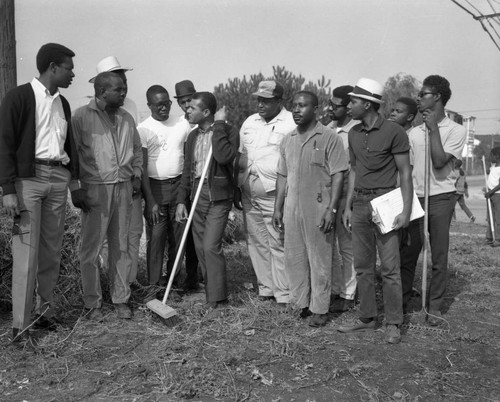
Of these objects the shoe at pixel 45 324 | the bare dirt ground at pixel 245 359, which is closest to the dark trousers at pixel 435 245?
the bare dirt ground at pixel 245 359

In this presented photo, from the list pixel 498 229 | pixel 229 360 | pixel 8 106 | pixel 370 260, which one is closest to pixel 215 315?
pixel 229 360

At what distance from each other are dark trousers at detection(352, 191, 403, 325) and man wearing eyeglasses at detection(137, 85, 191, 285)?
2031 millimetres

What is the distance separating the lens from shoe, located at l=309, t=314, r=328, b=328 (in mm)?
5051

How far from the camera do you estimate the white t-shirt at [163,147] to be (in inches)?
236

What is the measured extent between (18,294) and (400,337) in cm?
309

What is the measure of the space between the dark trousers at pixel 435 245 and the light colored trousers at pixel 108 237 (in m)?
2.63

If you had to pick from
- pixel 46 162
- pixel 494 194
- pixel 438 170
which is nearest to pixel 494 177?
pixel 494 194

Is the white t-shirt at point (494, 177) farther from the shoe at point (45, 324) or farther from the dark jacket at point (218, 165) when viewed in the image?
the shoe at point (45, 324)

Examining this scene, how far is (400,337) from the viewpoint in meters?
4.71

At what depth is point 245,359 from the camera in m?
4.19

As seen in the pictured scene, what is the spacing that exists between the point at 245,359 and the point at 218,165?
2.07m

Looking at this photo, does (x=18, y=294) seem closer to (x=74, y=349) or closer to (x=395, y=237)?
(x=74, y=349)

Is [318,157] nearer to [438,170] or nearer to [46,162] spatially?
[438,170]

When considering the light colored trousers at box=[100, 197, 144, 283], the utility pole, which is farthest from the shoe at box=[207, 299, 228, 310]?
the utility pole
